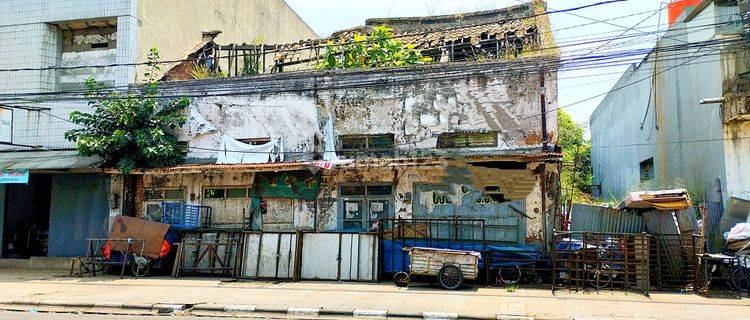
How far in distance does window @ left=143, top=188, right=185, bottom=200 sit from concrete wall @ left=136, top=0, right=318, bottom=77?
4.03 metres

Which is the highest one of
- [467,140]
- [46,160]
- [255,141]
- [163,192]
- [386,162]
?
[255,141]

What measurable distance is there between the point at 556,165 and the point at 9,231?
17.5 metres

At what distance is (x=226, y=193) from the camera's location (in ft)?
55.8

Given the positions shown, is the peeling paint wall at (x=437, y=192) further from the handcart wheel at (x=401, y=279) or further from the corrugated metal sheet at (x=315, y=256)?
the handcart wheel at (x=401, y=279)

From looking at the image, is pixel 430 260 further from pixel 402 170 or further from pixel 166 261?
pixel 166 261

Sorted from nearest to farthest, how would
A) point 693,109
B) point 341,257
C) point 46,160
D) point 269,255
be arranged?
point 341,257
point 269,255
point 693,109
point 46,160

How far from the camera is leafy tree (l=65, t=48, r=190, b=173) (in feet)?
53.6

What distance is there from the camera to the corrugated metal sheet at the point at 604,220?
14125 millimetres

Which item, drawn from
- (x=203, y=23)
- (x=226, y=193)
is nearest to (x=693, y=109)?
(x=226, y=193)

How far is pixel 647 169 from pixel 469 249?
1038 cm

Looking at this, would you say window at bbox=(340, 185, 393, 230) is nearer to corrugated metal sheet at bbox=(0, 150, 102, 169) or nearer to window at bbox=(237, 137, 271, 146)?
window at bbox=(237, 137, 271, 146)

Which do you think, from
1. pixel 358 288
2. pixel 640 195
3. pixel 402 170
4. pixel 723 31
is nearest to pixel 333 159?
pixel 402 170

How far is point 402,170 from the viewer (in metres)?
15.6

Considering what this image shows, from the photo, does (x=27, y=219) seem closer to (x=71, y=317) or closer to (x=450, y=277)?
(x=71, y=317)
